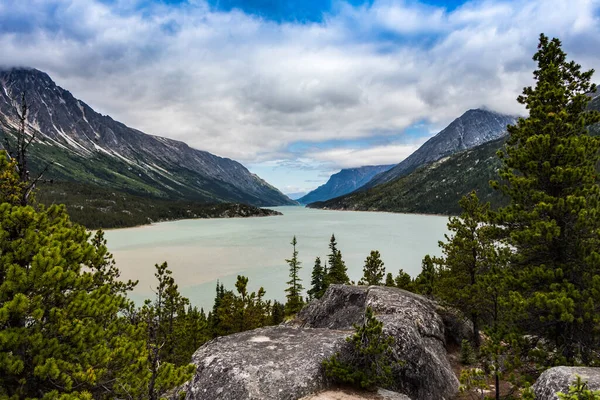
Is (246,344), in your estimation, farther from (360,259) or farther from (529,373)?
(360,259)

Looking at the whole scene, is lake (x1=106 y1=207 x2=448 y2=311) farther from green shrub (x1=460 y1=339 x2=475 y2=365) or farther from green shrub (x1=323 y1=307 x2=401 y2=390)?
green shrub (x1=323 y1=307 x2=401 y2=390)

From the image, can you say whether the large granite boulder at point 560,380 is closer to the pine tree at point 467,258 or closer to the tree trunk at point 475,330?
the pine tree at point 467,258

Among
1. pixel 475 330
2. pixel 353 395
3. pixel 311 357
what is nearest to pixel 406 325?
pixel 353 395

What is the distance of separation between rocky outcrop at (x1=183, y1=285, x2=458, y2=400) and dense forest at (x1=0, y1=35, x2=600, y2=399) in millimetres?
1426

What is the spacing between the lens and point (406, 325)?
16.0 metres

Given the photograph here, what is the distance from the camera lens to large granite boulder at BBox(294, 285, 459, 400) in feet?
48.2

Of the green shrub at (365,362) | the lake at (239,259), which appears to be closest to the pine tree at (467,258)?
the green shrub at (365,362)

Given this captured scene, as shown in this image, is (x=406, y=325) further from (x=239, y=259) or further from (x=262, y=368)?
(x=239, y=259)

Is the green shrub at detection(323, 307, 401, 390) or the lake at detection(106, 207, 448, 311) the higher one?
the green shrub at detection(323, 307, 401, 390)

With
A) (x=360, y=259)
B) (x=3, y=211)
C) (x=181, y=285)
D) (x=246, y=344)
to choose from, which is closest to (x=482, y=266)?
(x=246, y=344)

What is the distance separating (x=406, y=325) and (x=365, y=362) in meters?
3.81

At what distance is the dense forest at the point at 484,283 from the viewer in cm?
818

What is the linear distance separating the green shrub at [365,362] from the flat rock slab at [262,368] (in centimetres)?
55

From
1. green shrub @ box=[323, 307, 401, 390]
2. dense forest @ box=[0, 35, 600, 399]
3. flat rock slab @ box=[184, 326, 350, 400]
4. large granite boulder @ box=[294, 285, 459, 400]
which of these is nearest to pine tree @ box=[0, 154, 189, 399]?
dense forest @ box=[0, 35, 600, 399]
